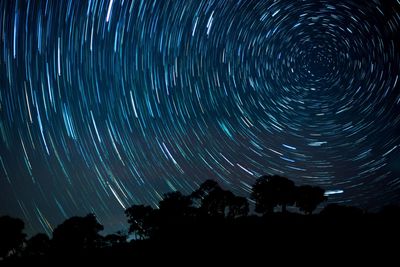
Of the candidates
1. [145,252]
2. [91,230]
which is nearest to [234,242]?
[145,252]

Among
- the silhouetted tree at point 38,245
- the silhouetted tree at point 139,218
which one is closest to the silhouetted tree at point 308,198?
the silhouetted tree at point 139,218

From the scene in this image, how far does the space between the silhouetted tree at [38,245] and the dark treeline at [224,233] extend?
0.15 m

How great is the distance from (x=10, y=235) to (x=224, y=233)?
32.8 meters

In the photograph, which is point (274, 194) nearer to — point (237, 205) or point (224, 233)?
point (237, 205)

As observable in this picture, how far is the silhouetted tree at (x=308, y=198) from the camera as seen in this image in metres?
48.6

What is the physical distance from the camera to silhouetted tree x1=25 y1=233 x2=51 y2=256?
4833 cm

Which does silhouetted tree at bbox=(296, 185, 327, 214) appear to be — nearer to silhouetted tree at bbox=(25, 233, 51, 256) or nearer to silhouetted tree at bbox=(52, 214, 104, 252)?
silhouetted tree at bbox=(52, 214, 104, 252)

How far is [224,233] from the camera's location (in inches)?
1065

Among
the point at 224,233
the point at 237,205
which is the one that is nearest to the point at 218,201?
the point at 237,205

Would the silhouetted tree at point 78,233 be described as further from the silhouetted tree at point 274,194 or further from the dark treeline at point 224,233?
the silhouetted tree at point 274,194

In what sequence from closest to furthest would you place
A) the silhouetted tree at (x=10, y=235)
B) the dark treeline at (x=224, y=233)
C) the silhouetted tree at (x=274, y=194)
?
→ the dark treeline at (x=224, y=233)
the silhouetted tree at (x=10, y=235)
the silhouetted tree at (x=274, y=194)

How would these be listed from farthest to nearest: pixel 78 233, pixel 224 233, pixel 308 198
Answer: pixel 308 198, pixel 78 233, pixel 224 233

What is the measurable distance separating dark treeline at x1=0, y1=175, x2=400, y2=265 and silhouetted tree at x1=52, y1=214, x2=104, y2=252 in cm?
10

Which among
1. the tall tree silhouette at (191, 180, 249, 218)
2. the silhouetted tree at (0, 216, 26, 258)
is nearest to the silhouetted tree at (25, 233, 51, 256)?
the silhouetted tree at (0, 216, 26, 258)
